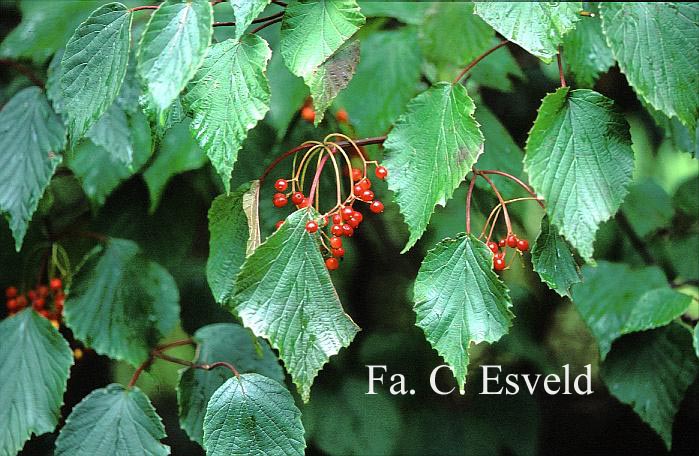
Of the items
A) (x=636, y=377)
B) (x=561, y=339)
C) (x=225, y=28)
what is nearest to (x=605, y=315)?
(x=636, y=377)

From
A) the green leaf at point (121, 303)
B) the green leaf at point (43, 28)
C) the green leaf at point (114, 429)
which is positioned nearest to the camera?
the green leaf at point (114, 429)

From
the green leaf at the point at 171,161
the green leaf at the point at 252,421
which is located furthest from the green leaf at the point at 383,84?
the green leaf at the point at 252,421

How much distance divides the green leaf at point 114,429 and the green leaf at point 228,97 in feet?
1.15

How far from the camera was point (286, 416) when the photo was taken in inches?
30.2

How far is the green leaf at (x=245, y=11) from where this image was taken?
2.11 feet

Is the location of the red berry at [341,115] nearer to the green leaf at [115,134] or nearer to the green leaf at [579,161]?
the green leaf at [115,134]

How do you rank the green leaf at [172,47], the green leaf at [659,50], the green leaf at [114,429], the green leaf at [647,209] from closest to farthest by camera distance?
the green leaf at [172,47], the green leaf at [659,50], the green leaf at [114,429], the green leaf at [647,209]

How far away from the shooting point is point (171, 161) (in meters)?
1.04

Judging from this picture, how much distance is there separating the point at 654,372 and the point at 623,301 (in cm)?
11

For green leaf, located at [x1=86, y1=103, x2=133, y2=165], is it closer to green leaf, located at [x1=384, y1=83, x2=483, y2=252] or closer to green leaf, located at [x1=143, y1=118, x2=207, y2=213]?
green leaf, located at [x1=143, y1=118, x2=207, y2=213]

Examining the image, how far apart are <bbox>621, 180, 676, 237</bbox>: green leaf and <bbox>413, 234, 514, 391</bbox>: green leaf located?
0.72 meters

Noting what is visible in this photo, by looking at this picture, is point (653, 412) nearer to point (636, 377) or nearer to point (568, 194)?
point (636, 377)

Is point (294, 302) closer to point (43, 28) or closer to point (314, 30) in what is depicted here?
point (314, 30)

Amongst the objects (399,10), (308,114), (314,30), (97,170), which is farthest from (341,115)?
(314,30)
